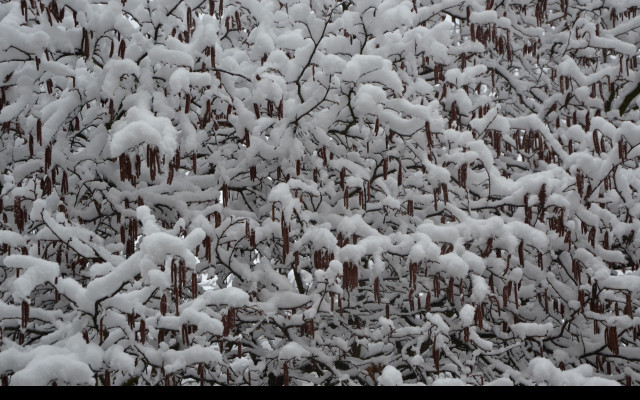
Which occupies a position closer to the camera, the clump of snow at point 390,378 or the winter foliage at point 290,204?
the clump of snow at point 390,378

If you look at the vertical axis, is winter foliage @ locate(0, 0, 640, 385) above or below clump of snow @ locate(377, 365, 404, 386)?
above

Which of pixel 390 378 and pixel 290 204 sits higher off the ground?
pixel 290 204

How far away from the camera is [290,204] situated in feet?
12.2

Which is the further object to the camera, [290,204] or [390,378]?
[290,204]

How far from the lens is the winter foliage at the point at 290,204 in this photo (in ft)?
10.8

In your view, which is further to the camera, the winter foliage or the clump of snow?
the winter foliage

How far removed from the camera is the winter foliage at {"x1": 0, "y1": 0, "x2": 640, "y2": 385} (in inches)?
130

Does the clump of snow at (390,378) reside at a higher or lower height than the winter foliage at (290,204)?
lower

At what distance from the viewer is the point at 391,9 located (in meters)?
4.14

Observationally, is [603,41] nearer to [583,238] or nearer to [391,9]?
[583,238]
